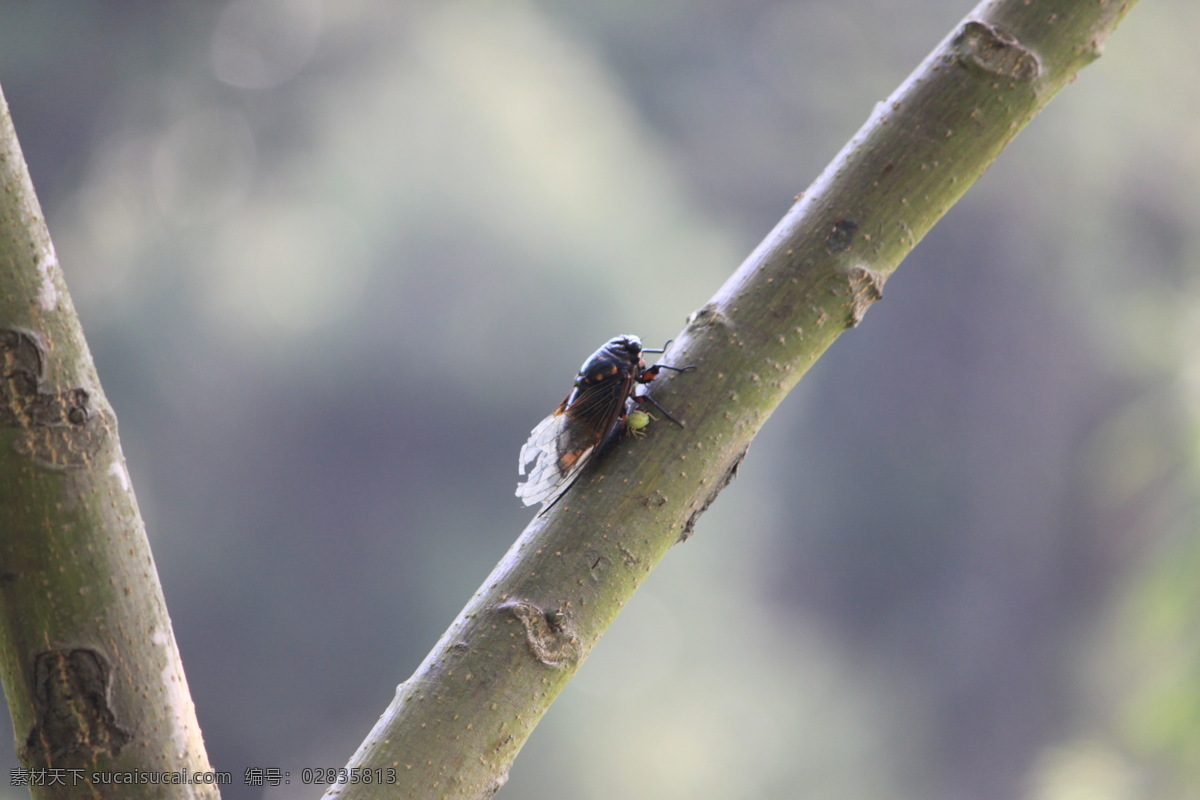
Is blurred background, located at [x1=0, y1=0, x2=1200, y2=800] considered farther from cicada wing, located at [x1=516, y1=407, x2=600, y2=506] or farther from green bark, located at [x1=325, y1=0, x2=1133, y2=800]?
green bark, located at [x1=325, y1=0, x2=1133, y2=800]

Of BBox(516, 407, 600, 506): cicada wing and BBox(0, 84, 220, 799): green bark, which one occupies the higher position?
BBox(516, 407, 600, 506): cicada wing

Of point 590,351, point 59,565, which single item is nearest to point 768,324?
point 59,565

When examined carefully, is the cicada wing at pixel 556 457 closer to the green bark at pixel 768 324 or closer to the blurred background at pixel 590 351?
the green bark at pixel 768 324

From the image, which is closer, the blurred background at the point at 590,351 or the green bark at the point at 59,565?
the green bark at the point at 59,565

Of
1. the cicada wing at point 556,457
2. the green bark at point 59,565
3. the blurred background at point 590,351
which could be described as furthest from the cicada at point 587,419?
the blurred background at point 590,351

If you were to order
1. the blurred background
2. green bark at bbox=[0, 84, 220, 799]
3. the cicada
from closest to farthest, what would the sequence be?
green bark at bbox=[0, 84, 220, 799]
the cicada
the blurred background

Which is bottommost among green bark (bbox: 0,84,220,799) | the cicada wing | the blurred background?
green bark (bbox: 0,84,220,799)

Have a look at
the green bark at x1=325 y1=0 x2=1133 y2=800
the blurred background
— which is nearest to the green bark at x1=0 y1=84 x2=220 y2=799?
the green bark at x1=325 y1=0 x2=1133 y2=800
